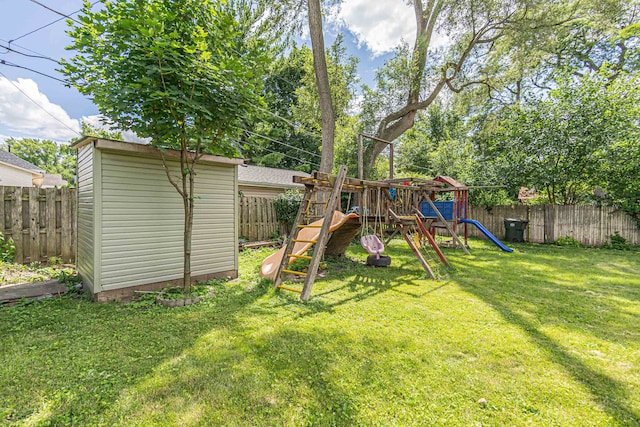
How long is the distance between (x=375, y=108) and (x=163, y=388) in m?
11.8

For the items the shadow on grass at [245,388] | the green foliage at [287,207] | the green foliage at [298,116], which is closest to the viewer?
the shadow on grass at [245,388]

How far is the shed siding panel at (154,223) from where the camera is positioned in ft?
→ 12.8

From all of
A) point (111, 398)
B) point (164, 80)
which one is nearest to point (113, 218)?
point (164, 80)

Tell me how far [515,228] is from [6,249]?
46.4 ft

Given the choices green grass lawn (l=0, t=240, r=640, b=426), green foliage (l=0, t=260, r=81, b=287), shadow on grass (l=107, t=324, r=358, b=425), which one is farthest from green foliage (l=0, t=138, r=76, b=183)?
shadow on grass (l=107, t=324, r=358, b=425)

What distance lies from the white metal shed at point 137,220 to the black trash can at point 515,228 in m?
10.3

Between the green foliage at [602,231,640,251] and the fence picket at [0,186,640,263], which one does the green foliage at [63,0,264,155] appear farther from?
the green foliage at [602,231,640,251]

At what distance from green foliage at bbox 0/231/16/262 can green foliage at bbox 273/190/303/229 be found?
6.17m

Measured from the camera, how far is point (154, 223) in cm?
427

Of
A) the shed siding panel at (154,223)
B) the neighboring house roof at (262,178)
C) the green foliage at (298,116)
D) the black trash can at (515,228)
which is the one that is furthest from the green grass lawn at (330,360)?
the green foliage at (298,116)

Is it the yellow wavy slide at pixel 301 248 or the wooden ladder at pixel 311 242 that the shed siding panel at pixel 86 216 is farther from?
the wooden ladder at pixel 311 242

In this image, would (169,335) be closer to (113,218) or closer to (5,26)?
(113,218)

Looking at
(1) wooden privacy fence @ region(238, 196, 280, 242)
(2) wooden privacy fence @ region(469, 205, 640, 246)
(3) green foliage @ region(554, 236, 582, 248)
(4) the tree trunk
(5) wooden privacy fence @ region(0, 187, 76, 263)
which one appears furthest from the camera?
(3) green foliage @ region(554, 236, 582, 248)

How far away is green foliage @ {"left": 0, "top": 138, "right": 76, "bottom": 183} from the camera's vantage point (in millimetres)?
37750
